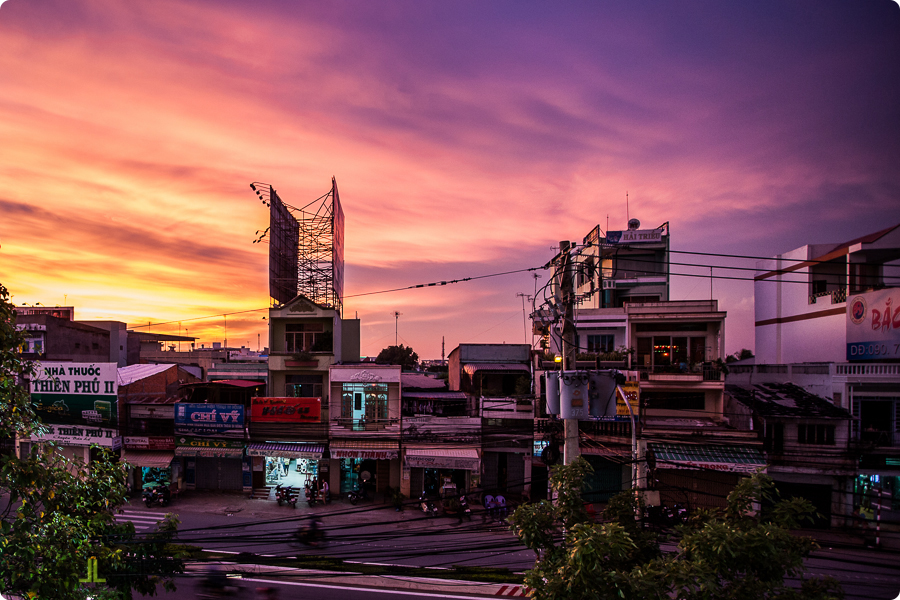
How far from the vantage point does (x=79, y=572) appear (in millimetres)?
6766

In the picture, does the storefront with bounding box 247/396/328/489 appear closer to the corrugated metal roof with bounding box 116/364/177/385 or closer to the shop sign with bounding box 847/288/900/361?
the corrugated metal roof with bounding box 116/364/177/385

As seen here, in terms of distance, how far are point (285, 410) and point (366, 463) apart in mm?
5346

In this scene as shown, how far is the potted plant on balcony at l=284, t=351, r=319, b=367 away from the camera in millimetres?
26797

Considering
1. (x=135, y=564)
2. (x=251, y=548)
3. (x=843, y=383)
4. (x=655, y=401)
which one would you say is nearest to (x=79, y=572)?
(x=135, y=564)

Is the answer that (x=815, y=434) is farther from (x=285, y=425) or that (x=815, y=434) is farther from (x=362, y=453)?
(x=285, y=425)

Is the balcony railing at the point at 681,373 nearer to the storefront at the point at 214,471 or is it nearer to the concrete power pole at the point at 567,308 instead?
the concrete power pole at the point at 567,308

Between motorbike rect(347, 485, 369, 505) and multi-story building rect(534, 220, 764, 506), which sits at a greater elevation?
multi-story building rect(534, 220, 764, 506)

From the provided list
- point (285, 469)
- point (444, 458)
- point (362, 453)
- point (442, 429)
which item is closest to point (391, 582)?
point (444, 458)

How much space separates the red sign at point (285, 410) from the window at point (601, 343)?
598 inches

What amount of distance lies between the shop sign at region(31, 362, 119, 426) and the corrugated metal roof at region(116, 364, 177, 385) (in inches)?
29.8

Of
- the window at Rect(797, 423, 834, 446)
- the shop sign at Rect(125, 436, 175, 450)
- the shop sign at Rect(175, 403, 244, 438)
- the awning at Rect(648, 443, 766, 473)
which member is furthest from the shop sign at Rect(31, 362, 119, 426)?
the window at Rect(797, 423, 834, 446)

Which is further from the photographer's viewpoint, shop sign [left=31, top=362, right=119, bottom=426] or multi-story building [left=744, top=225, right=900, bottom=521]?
shop sign [left=31, top=362, right=119, bottom=426]

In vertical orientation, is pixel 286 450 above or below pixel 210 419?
below

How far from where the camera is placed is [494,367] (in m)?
30.2
